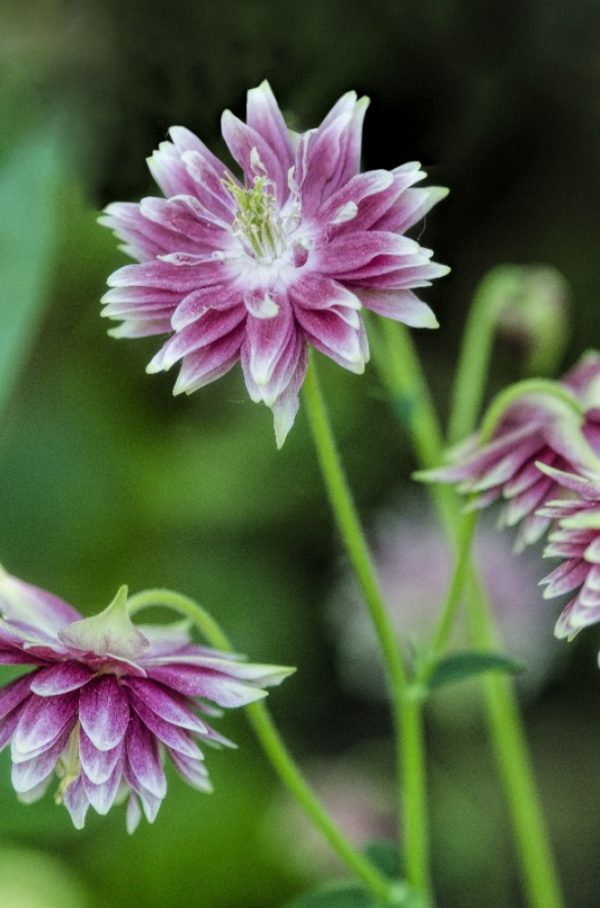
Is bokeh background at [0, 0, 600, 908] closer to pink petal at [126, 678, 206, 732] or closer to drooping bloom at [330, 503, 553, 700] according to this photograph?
drooping bloom at [330, 503, 553, 700]

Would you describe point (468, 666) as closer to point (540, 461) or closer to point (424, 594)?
point (540, 461)

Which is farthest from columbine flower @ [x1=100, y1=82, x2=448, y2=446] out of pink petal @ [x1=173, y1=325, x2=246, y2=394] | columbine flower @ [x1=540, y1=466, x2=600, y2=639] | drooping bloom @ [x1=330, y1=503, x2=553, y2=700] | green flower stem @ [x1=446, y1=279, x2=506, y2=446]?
drooping bloom @ [x1=330, y1=503, x2=553, y2=700]

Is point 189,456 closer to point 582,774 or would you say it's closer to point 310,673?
point 310,673

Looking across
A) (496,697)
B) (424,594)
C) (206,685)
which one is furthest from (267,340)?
(424,594)

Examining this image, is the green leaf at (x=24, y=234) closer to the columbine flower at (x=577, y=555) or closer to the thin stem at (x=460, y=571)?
the thin stem at (x=460, y=571)

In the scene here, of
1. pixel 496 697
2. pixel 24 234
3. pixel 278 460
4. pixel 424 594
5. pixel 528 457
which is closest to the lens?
pixel 528 457
